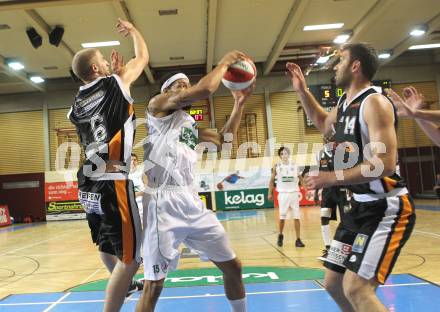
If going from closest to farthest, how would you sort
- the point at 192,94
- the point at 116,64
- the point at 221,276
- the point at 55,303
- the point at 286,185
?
the point at 192,94, the point at 116,64, the point at 55,303, the point at 221,276, the point at 286,185

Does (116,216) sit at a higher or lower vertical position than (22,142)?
lower

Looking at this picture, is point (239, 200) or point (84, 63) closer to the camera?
point (84, 63)

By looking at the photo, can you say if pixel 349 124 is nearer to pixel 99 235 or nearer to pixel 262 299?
pixel 99 235

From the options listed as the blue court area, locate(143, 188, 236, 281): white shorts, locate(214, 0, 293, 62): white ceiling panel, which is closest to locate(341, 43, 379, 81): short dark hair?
locate(143, 188, 236, 281): white shorts

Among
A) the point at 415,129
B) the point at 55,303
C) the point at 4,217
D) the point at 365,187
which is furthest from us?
the point at 415,129

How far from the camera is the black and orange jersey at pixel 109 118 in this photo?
10.8 feet

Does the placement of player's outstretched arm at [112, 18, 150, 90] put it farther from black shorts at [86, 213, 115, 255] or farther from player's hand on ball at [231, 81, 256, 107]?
black shorts at [86, 213, 115, 255]

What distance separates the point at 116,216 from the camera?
3.17 m

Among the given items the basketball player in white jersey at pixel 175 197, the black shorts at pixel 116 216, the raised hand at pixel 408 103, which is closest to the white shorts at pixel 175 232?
the basketball player in white jersey at pixel 175 197

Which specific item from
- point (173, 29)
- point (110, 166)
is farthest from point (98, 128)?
point (173, 29)

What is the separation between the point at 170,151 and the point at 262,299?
2215 millimetres

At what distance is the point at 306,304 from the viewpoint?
4363mm

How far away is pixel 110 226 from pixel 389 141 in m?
1.94

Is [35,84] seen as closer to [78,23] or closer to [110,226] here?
[78,23]
